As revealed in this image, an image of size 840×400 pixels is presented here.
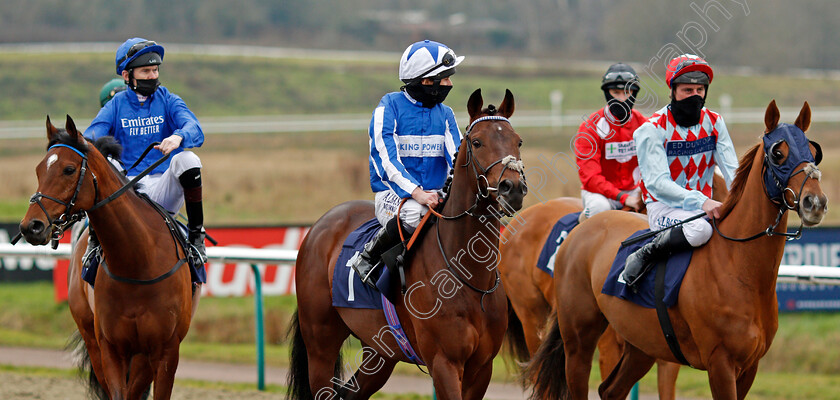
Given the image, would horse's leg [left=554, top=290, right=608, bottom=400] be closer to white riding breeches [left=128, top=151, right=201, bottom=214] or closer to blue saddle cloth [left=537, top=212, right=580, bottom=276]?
blue saddle cloth [left=537, top=212, right=580, bottom=276]

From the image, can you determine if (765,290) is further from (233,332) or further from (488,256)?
(233,332)

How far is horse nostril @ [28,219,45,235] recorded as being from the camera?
4.30m

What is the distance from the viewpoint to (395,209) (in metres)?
4.96

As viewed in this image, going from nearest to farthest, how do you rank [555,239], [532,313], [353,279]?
[353,279], [555,239], [532,313]

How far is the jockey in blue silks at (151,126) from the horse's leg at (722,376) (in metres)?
2.87

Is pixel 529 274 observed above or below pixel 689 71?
below

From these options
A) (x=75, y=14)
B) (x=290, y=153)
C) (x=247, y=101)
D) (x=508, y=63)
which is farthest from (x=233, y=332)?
(x=75, y=14)

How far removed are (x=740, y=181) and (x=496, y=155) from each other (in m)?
1.29

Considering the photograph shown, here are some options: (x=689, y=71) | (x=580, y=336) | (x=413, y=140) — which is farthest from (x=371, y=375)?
(x=689, y=71)

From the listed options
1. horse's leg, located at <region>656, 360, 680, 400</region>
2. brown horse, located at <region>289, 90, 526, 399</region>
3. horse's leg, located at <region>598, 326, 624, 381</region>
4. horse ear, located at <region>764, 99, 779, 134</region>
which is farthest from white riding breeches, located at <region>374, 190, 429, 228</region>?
horse's leg, located at <region>656, 360, 680, 400</region>

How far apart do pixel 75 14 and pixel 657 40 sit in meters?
26.0

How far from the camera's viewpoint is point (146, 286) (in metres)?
4.97

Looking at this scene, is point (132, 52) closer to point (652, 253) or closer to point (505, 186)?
point (505, 186)

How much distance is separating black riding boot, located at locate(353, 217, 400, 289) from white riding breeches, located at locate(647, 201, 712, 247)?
1447 mm
